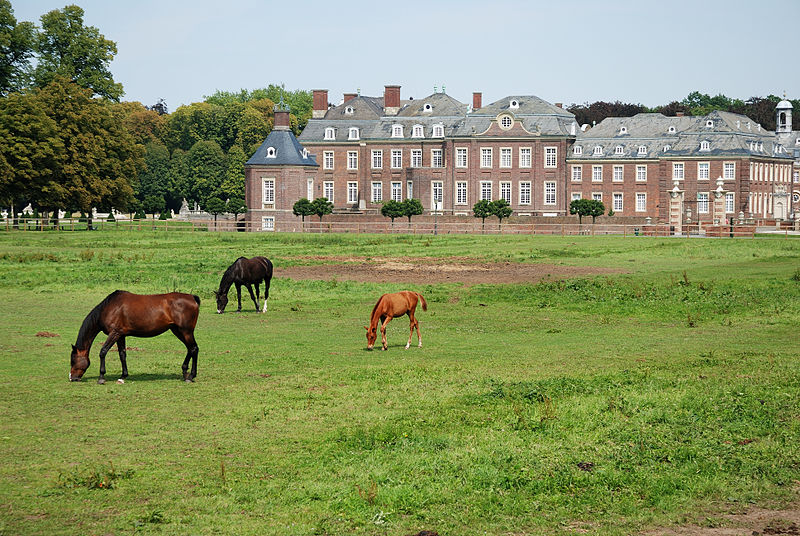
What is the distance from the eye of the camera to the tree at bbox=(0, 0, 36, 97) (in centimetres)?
7844

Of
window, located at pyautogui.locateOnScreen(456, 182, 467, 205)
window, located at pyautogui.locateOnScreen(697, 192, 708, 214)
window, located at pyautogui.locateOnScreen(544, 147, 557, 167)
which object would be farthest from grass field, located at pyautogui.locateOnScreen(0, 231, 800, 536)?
window, located at pyautogui.locateOnScreen(456, 182, 467, 205)

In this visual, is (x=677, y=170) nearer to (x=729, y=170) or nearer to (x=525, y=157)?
(x=729, y=170)

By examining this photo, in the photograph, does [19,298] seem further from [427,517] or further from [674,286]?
[427,517]

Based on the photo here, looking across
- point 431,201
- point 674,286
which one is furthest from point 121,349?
point 431,201

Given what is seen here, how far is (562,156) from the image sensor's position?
335 ft

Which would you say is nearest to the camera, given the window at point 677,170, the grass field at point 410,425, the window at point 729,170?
the grass field at point 410,425

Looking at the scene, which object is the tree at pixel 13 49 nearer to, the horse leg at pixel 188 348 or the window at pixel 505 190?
the window at pixel 505 190

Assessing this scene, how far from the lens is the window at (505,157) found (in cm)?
10238

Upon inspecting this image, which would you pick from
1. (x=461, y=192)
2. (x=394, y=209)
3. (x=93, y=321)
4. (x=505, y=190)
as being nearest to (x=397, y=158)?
(x=461, y=192)

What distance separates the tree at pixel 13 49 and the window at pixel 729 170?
67.6 m

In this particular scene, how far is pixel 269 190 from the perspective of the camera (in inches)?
3863

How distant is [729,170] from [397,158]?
34897mm

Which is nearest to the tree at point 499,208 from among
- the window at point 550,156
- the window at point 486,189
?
the window at point 486,189

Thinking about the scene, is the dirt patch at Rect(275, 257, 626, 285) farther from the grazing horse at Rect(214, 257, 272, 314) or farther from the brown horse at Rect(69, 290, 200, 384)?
the brown horse at Rect(69, 290, 200, 384)
